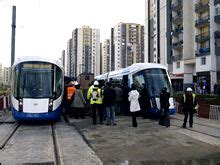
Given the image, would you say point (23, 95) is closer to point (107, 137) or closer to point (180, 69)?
point (107, 137)

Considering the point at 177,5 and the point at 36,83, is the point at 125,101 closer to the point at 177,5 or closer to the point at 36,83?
the point at 36,83

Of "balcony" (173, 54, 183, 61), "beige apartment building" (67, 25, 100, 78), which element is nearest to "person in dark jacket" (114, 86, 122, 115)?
"balcony" (173, 54, 183, 61)

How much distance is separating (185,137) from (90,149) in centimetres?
374

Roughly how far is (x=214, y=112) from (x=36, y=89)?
9.48 m

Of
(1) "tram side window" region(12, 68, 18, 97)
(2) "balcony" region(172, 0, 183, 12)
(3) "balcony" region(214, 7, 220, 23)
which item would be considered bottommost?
(1) "tram side window" region(12, 68, 18, 97)

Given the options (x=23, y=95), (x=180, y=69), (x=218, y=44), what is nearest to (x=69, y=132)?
(x=23, y=95)

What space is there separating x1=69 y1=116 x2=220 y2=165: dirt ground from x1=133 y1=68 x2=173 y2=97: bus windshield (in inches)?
146

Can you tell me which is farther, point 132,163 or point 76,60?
point 76,60

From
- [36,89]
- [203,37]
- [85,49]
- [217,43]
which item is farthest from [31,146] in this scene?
[85,49]

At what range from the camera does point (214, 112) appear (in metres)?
16.8

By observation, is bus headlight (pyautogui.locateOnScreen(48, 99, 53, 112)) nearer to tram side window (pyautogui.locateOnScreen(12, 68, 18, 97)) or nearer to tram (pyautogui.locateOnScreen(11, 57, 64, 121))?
tram (pyautogui.locateOnScreen(11, 57, 64, 121))

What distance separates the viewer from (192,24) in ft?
174

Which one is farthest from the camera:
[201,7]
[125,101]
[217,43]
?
[201,7]

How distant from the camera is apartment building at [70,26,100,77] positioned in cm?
8118
